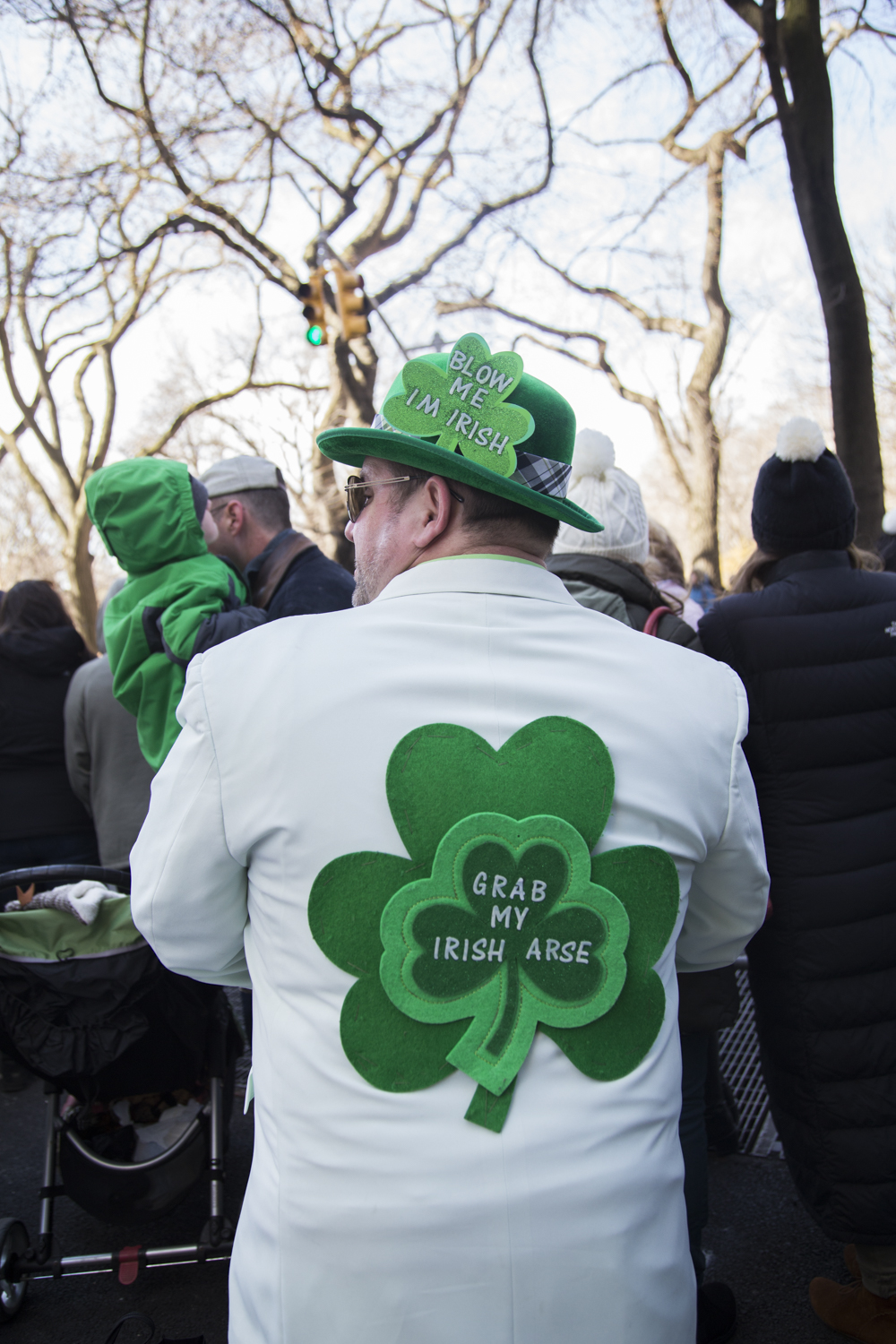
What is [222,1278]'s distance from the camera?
2881mm

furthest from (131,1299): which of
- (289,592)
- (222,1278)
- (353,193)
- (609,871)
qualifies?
(353,193)

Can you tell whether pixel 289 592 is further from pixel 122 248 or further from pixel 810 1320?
pixel 122 248

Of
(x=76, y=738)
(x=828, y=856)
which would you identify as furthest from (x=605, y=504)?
(x=76, y=738)

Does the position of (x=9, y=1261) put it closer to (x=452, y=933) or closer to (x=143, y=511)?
(x=143, y=511)

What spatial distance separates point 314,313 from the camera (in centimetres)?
1172

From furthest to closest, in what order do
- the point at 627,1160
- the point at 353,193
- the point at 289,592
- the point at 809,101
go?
the point at 353,193
the point at 809,101
the point at 289,592
the point at 627,1160

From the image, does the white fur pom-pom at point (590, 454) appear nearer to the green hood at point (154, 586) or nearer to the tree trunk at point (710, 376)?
the green hood at point (154, 586)

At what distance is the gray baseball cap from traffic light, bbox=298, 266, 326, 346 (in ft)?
26.8

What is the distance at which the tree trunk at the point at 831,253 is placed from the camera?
283 inches

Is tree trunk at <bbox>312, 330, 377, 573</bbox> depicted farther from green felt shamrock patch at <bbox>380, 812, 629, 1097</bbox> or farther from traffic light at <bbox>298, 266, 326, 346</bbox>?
green felt shamrock patch at <bbox>380, 812, 629, 1097</bbox>

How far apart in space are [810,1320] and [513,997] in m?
2.14

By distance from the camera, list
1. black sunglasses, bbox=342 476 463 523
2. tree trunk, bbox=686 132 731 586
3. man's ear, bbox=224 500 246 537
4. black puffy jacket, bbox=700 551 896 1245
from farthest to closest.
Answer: tree trunk, bbox=686 132 731 586
man's ear, bbox=224 500 246 537
black puffy jacket, bbox=700 551 896 1245
black sunglasses, bbox=342 476 463 523

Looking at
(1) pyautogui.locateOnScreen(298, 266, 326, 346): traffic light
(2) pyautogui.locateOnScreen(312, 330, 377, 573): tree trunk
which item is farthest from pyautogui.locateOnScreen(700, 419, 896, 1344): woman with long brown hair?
(2) pyautogui.locateOnScreen(312, 330, 377, 573): tree trunk

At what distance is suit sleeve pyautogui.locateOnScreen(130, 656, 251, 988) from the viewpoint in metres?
1.28
